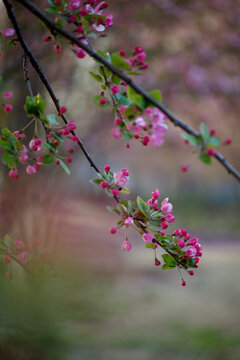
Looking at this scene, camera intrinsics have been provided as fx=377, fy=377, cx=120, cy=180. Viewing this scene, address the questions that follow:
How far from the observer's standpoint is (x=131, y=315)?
5.14 m

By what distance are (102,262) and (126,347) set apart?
452 centimetres

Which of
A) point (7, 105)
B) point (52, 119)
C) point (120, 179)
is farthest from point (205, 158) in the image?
point (7, 105)

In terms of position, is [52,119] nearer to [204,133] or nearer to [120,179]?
[120,179]

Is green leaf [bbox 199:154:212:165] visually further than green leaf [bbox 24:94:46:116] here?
No

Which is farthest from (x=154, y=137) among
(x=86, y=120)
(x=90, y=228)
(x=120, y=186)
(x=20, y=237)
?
(x=90, y=228)

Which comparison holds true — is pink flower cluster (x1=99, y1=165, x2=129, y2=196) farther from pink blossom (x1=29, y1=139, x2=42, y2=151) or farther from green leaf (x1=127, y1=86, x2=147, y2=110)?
green leaf (x1=127, y1=86, x2=147, y2=110)

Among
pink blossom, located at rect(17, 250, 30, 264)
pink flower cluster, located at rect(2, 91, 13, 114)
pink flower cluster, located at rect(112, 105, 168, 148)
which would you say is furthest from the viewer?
pink blossom, located at rect(17, 250, 30, 264)

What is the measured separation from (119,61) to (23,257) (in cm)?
92

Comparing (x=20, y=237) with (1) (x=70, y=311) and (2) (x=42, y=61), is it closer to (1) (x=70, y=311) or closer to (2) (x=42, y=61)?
(1) (x=70, y=311)

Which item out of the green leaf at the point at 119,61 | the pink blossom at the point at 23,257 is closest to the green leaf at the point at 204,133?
the green leaf at the point at 119,61

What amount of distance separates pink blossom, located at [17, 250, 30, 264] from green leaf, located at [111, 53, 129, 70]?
0.90m

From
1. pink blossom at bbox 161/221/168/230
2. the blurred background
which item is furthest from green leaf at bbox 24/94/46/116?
the blurred background

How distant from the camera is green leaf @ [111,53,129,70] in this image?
0.83m

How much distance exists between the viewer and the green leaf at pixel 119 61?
0.83 m
